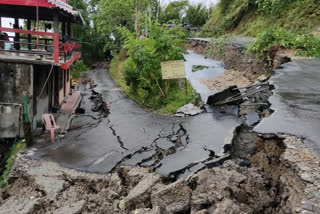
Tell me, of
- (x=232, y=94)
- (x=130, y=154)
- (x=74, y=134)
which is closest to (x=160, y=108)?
(x=232, y=94)

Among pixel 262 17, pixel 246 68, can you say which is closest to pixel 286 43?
pixel 246 68

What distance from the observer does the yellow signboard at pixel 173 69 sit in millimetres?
13606

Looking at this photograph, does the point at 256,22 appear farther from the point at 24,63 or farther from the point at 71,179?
the point at 71,179

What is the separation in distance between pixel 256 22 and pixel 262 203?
2236cm

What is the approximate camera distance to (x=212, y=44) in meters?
20.4

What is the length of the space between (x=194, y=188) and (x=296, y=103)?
170 inches

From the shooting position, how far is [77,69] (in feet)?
90.3

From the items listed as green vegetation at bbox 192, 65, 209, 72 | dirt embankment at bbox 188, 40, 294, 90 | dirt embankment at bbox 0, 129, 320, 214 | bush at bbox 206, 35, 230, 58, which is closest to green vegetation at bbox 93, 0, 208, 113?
dirt embankment at bbox 188, 40, 294, 90

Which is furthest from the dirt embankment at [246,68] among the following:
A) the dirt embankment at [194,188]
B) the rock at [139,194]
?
the rock at [139,194]

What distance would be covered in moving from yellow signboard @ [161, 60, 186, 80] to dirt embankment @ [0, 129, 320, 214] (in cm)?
631

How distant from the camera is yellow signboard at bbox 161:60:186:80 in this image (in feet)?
44.6

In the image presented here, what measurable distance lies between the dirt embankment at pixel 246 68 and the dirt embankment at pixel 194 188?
6.65 meters

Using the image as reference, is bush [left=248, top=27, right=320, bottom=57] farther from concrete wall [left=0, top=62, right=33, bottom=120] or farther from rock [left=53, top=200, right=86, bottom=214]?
rock [left=53, top=200, right=86, bottom=214]

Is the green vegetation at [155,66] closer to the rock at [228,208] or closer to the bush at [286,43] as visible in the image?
the bush at [286,43]
